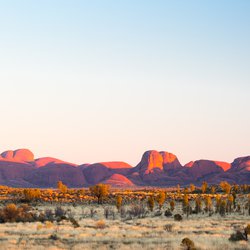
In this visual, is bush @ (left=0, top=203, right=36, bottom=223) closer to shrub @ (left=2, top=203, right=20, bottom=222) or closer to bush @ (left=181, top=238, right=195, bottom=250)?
shrub @ (left=2, top=203, right=20, bottom=222)

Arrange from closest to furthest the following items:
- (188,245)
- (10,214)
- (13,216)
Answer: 1. (188,245)
2. (10,214)
3. (13,216)

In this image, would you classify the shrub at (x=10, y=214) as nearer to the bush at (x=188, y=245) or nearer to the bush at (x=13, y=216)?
the bush at (x=13, y=216)

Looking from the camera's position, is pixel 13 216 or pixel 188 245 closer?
pixel 188 245

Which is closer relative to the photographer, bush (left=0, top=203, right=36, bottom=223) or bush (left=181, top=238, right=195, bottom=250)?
bush (left=181, top=238, right=195, bottom=250)

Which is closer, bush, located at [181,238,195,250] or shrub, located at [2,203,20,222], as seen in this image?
bush, located at [181,238,195,250]

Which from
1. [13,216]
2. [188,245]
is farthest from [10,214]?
[188,245]

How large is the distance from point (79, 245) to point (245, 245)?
8867mm

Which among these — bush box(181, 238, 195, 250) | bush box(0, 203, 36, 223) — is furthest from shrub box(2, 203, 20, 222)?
bush box(181, 238, 195, 250)

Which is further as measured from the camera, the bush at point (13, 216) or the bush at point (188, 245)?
the bush at point (13, 216)

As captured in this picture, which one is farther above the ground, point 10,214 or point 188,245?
point 10,214

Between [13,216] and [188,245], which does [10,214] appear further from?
[188,245]

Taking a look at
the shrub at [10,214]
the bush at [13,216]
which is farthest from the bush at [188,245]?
the shrub at [10,214]

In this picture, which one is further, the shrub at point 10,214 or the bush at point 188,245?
the shrub at point 10,214

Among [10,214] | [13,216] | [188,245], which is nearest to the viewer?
[188,245]
